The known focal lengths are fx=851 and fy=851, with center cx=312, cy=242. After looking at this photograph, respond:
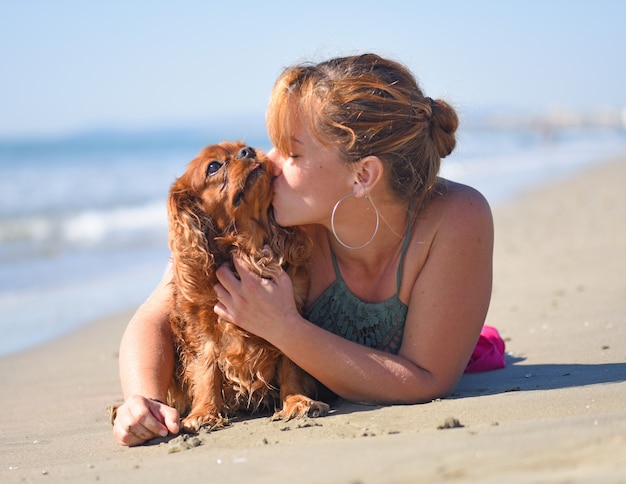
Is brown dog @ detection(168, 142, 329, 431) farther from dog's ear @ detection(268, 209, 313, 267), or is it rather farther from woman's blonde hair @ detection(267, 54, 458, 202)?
woman's blonde hair @ detection(267, 54, 458, 202)

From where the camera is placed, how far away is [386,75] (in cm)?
293

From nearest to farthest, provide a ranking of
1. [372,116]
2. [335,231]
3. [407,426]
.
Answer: [407,426] → [372,116] → [335,231]

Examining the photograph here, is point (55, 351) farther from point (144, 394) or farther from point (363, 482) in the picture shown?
point (363, 482)

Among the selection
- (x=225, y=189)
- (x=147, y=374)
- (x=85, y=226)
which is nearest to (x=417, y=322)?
(x=225, y=189)

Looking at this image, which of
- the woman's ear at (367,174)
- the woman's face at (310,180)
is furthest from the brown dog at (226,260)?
the woman's ear at (367,174)

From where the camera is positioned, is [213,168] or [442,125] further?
[213,168]

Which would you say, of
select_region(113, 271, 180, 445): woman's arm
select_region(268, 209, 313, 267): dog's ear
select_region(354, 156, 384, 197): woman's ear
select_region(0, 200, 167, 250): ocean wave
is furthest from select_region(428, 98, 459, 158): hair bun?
select_region(0, 200, 167, 250): ocean wave

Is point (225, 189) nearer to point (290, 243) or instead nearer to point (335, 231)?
point (290, 243)

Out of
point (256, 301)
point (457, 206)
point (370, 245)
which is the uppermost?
point (457, 206)

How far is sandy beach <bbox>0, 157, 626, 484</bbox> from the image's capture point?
2.01 metres

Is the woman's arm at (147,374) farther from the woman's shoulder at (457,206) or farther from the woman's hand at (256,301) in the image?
the woman's shoulder at (457,206)

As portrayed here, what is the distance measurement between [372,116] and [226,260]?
761mm

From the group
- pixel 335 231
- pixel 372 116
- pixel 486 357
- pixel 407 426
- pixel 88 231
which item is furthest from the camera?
pixel 88 231

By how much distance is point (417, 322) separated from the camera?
297 cm
